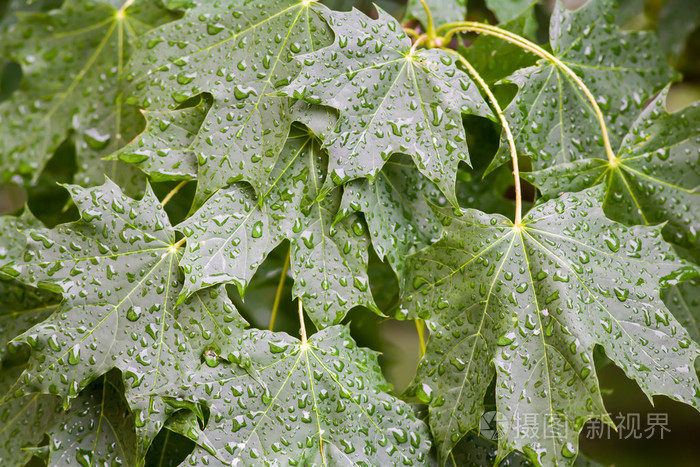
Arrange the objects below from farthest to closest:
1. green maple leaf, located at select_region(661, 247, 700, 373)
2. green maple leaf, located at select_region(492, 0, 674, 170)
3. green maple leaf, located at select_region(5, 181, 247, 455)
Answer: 1. green maple leaf, located at select_region(661, 247, 700, 373)
2. green maple leaf, located at select_region(492, 0, 674, 170)
3. green maple leaf, located at select_region(5, 181, 247, 455)

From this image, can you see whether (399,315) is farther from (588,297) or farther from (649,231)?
(649,231)

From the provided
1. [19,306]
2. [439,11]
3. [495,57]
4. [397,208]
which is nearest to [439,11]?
[439,11]

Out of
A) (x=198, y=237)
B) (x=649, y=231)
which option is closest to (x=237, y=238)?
(x=198, y=237)

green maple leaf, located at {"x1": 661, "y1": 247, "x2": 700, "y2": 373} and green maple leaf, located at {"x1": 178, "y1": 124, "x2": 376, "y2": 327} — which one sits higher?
green maple leaf, located at {"x1": 178, "y1": 124, "x2": 376, "y2": 327}

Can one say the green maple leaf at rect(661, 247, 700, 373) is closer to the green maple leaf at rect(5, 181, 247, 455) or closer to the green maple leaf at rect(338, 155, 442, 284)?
the green maple leaf at rect(338, 155, 442, 284)

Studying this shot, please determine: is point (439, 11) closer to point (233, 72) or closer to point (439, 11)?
point (439, 11)

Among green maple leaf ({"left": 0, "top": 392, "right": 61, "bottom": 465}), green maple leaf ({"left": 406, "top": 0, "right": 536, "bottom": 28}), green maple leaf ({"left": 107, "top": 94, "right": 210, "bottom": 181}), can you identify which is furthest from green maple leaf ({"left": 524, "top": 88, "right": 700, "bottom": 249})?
green maple leaf ({"left": 0, "top": 392, "right": 61, "bottom": 465})
